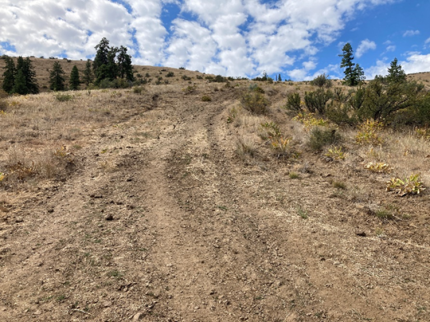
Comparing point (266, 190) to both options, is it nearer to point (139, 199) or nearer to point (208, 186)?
point (208, 186)

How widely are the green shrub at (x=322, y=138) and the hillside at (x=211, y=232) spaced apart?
10.9 inches

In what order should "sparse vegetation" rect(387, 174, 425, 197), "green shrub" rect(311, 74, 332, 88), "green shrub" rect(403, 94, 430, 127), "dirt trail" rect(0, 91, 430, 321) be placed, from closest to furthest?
"dirt trail" rect(0, 91, 430, 321)
"sparse vegetation" rect(387, 174, 425, 197)
"green shrub" rect(403, 94, 430, 127)
"green shrub" rect(311, 74, 332, 88)

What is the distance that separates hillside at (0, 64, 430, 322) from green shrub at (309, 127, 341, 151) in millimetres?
278

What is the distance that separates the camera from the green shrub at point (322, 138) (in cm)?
854

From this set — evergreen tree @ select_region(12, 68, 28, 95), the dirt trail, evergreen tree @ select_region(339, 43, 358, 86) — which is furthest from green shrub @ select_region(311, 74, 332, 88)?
evergreen tree @ select_region(12, 68, 28, 95)

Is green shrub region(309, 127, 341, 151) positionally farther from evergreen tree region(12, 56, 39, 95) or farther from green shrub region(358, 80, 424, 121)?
evergreen tree region(12, 56, 39, 95)

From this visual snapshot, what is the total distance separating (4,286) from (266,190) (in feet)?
16.7

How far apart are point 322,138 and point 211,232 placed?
5.86 m

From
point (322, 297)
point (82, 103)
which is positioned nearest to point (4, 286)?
point (322, 297)

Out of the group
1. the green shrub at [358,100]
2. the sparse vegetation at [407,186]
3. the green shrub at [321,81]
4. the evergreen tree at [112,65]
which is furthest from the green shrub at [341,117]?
the evergreen tree at [112,65]

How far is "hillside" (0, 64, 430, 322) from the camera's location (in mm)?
3051

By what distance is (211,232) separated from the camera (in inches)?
181

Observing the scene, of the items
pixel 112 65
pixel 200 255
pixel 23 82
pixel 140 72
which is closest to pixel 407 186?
pixel 200 255

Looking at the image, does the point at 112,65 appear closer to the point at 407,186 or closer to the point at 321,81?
the point at 321,81
